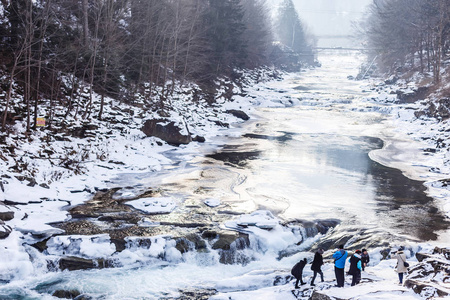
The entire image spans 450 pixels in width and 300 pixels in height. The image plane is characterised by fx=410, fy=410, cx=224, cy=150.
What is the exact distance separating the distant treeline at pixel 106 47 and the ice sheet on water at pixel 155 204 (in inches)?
330

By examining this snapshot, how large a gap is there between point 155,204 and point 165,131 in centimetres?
1289

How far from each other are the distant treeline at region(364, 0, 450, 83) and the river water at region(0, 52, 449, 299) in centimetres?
1510

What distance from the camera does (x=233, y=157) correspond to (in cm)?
2719

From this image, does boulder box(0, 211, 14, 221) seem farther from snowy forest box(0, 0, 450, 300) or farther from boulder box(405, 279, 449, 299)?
boulder box(405, 279, 449, 299)

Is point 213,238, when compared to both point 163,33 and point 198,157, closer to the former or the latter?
point 198,157

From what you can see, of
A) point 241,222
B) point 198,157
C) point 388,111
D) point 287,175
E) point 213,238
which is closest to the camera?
point 213,238

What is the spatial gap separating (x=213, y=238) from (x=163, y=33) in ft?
79.5

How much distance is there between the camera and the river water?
40.8ft

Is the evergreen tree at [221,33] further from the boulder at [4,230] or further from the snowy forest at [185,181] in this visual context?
the boulder at [4,230]

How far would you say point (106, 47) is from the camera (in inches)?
1056

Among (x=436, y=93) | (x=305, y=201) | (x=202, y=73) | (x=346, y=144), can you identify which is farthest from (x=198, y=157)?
(x=436, y=93)

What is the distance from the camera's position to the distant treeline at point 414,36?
4401cm

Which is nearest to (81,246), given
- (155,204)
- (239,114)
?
(155,204)

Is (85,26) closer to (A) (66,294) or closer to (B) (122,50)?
(B) (122,50)
